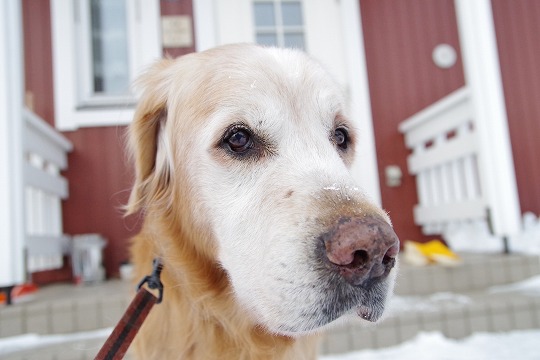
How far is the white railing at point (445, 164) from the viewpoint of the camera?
12.9 ft

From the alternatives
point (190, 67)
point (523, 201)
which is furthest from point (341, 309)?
point (523, 201)

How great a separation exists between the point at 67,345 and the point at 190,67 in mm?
1680

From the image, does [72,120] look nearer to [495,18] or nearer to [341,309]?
[341,309]

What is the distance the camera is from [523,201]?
16.3 ft

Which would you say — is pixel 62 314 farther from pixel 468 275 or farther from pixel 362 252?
pixel 468 275

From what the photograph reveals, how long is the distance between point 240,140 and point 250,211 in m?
0.24

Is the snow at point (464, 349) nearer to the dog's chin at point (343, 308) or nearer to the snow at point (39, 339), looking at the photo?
the snow at point (39, 339)

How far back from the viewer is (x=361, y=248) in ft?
3.03

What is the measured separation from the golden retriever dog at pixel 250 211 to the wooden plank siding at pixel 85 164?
2.79 m

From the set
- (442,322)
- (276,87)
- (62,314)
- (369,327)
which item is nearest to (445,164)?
(442,322)

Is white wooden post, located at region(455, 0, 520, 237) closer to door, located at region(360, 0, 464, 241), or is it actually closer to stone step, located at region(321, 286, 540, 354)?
stone step, located at region(321, 286, 540, 354)

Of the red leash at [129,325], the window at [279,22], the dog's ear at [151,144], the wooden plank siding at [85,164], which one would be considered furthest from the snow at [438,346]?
the window at [279,22]

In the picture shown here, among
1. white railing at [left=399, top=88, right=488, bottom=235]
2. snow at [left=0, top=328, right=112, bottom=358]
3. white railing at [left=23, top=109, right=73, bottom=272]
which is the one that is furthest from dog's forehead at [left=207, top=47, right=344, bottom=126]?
white railing at [left=399, top=88, right=488, bottom=235]

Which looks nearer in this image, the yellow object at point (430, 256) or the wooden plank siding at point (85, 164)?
the yellow object at point (430, 256)
